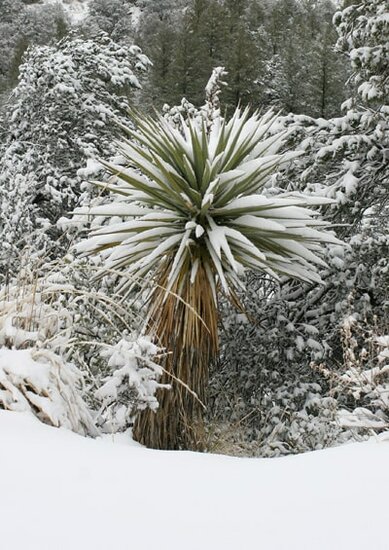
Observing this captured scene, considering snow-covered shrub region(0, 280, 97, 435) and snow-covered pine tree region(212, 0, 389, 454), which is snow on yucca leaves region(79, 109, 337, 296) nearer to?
snow-covered shrub region(0, 280, 97, 435)

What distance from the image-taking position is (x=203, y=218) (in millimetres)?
4418

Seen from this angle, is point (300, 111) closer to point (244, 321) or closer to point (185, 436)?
point (244, 321)

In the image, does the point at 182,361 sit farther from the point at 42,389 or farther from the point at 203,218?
the point at 42,389

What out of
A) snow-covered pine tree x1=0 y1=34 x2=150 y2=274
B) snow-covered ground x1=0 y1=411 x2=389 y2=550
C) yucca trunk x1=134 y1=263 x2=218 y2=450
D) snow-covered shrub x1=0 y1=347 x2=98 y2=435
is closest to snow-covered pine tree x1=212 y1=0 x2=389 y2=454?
yucca trunk x1=134 y1=263 x2=218 y2=450

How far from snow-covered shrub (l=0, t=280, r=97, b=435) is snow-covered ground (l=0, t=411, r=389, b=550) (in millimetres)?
624

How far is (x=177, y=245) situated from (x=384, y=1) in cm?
462

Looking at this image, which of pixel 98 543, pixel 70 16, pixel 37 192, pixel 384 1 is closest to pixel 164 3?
pixel 70 16

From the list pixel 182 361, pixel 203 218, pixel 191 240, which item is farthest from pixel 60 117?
pixel 182 361

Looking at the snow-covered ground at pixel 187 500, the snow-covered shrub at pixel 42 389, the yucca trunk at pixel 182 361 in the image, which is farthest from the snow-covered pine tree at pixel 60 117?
the snow-covered ground at pixel 187 500

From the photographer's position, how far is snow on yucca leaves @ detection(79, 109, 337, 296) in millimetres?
4246

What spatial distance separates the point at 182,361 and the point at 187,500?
2.47 metres

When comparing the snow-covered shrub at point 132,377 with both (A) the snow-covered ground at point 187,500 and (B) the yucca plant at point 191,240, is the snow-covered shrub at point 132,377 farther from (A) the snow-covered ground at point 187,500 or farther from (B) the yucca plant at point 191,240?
(A) the snow-covered ground at point 187,500

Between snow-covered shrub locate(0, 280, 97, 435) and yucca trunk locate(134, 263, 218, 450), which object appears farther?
yucca trunk locate(134, 263, 218, 450)

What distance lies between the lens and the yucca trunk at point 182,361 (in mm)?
4070
